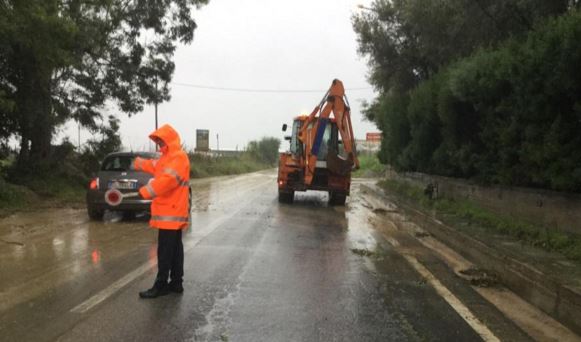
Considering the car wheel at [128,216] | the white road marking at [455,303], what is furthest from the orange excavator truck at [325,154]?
the white road marking at [455,303]

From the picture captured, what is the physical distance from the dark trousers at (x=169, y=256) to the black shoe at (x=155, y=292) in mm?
74

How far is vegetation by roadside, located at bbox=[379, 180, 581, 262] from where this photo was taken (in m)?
8.34

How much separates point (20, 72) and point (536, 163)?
509 inches

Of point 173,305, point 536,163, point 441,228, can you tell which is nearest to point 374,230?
point 441,228

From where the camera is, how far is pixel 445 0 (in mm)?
15117

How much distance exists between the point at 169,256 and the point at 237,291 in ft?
2.77

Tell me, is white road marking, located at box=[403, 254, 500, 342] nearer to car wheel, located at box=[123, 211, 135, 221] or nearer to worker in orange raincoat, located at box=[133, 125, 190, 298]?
worker in orange raincoat, located at box=[133, 125, 190, 298]

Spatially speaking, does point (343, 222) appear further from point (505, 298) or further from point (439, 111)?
point (505, 298)

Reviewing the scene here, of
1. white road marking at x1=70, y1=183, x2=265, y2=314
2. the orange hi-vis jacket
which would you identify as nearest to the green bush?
the orange hi-vis jacket

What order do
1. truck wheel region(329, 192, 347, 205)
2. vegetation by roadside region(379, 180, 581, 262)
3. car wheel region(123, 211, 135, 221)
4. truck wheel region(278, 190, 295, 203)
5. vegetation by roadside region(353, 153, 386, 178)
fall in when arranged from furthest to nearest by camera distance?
1. vegetation by roadside region(353, 153, 386, 178)
2. truck wheel region(278, 190, 295, 203)
3. truck wheel region(329, 192, 347, 205)
4. car wheel region(123, 211, 135, 221)
5. vegetation by roadside region(379, 180, 581, 262)

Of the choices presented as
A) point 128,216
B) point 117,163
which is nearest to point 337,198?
point 128,216

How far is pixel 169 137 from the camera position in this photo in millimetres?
6125

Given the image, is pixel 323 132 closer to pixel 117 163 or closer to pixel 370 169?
pixel 117 163

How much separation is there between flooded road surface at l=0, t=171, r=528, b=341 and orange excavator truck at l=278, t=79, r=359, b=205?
607 cm
